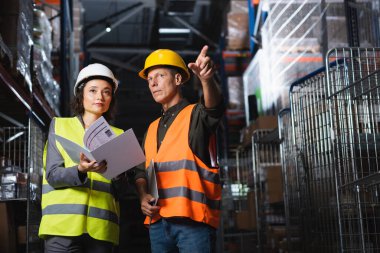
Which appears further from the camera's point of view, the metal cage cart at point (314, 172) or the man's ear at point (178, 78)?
the metal cage cart at point (314, 172)

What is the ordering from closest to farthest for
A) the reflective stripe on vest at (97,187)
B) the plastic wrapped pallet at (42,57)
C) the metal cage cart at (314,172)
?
the reflective stripe on vest at (97,187) → the metal cage cart at (314,172) → the plastic wrapped pallet at (42,57)

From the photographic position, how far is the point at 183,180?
2.85 meters

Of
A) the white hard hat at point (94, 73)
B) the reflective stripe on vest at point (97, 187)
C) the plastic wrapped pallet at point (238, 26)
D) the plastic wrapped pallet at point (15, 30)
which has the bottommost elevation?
the reflective stripe on vest at point (97, 187)

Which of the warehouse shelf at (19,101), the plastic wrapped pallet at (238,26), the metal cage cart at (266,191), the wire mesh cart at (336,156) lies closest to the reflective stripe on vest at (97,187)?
the warehouse shelf at (19,101)

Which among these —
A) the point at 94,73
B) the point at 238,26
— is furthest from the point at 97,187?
the point at 238,26

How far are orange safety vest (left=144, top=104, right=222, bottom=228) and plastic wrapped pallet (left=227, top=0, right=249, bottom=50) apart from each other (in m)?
7.39

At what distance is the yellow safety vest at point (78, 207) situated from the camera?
2879 mm

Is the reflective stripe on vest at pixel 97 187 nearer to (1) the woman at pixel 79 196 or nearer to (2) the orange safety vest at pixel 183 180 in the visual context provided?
(1) the woman at pixel 79 196

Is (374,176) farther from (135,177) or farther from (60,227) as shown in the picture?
(60,227)

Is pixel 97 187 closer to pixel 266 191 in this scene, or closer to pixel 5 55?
pixel 5 55

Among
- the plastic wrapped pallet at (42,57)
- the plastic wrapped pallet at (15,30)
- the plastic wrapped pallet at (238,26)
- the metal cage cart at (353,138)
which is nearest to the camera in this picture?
the metal cage cart at (353,138)

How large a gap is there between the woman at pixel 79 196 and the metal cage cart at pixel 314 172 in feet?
7.17

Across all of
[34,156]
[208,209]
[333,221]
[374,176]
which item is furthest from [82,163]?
[333,221]

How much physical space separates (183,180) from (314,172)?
8.13 ft
